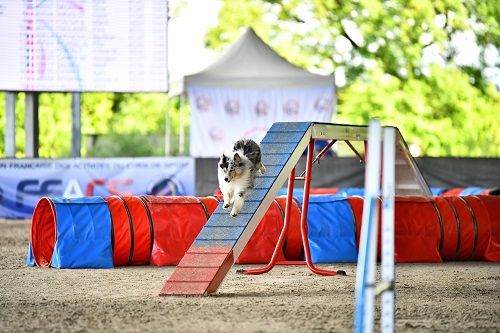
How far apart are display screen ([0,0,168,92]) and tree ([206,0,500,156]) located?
55.0ft

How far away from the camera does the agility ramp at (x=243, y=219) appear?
31.7 ft

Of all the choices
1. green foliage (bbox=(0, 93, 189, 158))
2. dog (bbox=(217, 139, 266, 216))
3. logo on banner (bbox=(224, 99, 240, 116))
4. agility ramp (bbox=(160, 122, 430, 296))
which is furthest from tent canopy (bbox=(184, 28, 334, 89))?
dog (bbox=(217, 139, 266, 216))

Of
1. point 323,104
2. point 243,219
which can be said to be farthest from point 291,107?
point 243,219

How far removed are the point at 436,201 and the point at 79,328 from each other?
301 inches

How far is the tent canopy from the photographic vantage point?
26.4 metres

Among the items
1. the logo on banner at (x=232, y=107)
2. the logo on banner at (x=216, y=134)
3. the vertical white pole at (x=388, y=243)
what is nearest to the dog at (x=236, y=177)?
the vertical white pole at (x=388, y=243)

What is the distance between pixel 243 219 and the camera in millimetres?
10273

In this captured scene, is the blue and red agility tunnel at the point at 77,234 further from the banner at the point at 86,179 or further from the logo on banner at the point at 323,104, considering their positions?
the logo on banner at the point at 323,104

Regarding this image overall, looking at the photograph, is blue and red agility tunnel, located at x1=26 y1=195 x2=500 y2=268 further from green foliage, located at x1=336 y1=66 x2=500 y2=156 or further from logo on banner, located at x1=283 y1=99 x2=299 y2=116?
green foliage, located at x1=336 y1=66 x2=500 y2=156

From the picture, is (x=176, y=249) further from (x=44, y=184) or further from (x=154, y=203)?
(x=44, y=184)

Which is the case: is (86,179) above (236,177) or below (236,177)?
below

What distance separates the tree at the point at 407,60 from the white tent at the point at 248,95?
9.05 meters

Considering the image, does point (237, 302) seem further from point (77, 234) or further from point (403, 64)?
point (403, 64)

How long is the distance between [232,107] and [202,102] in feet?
3.03
